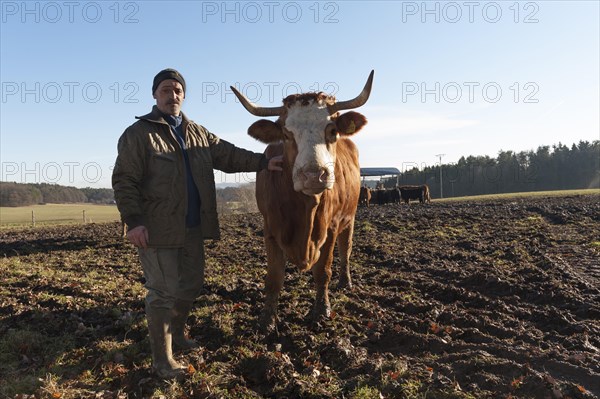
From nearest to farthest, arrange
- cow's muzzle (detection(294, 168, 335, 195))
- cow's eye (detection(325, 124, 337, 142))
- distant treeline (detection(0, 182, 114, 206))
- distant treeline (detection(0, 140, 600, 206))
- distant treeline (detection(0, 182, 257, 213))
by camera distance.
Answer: cow's muzzle (detection(294, 168, 335, 195)), cow's eye (detection(325, 124, 337, 142)), distant treeline (detection(0, 182, 257, 213)), distant treeline (detection(0, 182, 114, 206)), distant treeline (detection(0, 140, 600, 206))

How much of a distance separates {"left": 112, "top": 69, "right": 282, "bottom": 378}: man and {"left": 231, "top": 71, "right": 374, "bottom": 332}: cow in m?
0.84

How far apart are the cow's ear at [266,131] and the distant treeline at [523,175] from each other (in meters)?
78.3

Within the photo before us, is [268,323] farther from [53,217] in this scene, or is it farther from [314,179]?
[53,217]

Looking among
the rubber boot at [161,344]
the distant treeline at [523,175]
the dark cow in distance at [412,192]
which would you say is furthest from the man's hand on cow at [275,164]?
the distant treeline at [523,175]

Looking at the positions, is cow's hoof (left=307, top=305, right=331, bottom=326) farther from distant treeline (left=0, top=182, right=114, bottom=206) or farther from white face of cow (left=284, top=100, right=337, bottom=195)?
distant treeline (left=0, top=182, right=114, bottom=206)

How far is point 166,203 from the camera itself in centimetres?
361

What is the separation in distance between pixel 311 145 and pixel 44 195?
93.1 metres

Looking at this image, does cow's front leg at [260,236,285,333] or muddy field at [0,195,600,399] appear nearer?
muddy field at [0,195,600,399]

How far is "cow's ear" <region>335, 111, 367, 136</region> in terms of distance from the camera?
14.7 ft

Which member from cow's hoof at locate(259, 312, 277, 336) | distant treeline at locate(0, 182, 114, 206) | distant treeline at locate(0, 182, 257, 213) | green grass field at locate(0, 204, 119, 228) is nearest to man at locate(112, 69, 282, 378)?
cow's hoof at locate(259, 312, 277, 336)

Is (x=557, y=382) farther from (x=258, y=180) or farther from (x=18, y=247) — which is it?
(x=18, y=247)

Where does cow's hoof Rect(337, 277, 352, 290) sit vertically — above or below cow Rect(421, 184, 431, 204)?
below

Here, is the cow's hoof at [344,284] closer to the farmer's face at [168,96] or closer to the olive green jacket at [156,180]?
the olive green jacket at [156,180]

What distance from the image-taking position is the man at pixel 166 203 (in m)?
3.47
